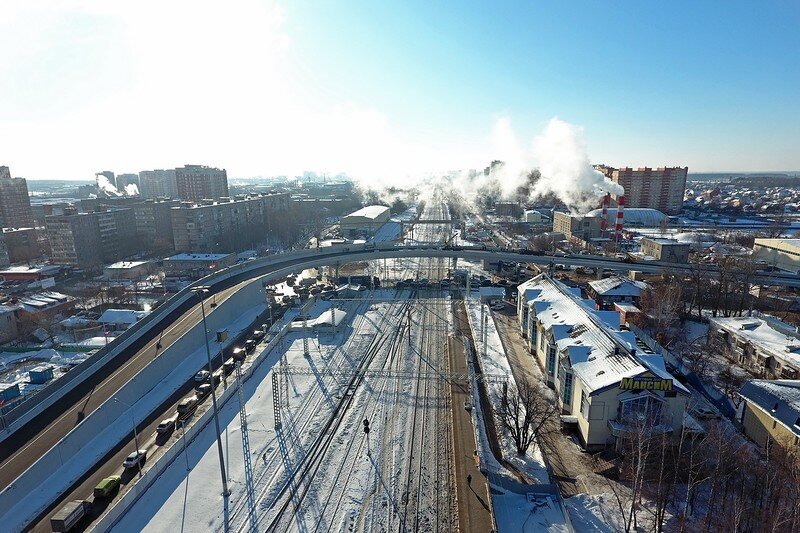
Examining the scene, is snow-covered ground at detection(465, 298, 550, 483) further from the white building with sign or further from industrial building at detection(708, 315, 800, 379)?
industrial building at detection(708, 315, 800, 379)

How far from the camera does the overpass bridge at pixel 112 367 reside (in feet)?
48.1

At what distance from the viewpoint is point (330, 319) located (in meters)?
27.4

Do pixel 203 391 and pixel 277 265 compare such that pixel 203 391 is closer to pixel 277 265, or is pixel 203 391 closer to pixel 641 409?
pixel 277 265

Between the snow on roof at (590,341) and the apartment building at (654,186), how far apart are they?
7214 cm

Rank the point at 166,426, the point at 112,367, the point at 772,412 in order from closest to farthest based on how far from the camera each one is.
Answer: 1. the point at 772,412
2. the point at 166,426
3. the point at 112,367

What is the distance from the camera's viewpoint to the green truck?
11.8m

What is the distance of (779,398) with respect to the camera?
1473cm

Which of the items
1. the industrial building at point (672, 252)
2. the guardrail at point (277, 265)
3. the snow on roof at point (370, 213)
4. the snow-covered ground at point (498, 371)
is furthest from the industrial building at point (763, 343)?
the snow on roof at point (370, 213)

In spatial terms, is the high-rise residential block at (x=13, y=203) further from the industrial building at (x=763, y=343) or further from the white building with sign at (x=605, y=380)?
the industrial building at (x=763, y=343)

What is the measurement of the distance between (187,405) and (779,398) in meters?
22.9

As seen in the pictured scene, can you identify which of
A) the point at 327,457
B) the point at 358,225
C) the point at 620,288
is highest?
the point at 358,225

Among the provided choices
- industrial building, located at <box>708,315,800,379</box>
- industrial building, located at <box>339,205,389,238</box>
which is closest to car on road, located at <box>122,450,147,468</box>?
industrial building, located at <box>708,315,800,379</box>

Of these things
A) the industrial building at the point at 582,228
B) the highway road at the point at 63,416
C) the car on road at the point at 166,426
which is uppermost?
the industrial building at the point at 582,228

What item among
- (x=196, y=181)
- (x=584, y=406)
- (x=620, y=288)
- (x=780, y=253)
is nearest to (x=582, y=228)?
(x=780, y=253)
